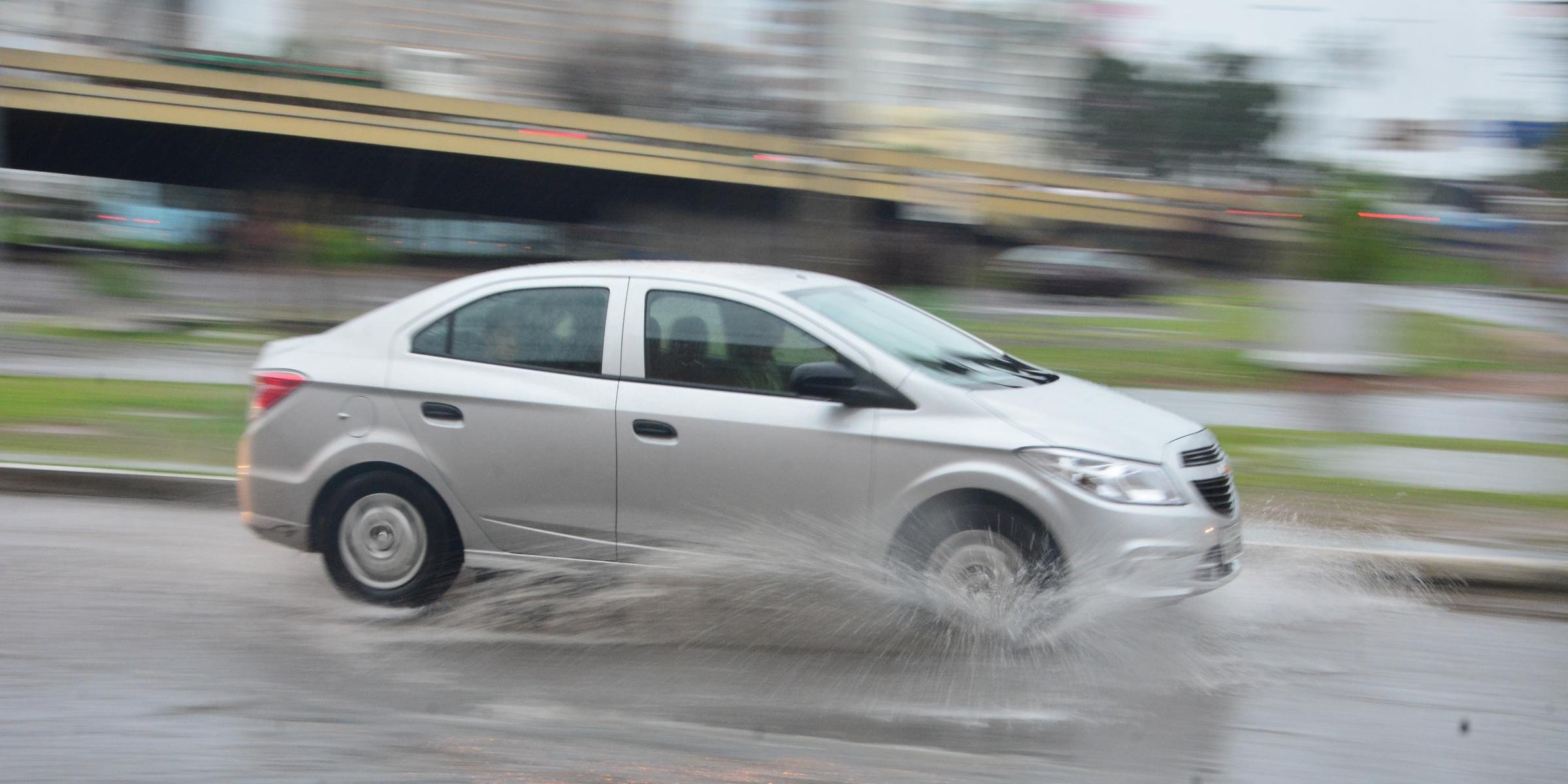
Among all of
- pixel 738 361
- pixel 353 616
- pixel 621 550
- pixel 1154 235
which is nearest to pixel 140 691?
pixel 353 616

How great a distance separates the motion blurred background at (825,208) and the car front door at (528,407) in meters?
3.60

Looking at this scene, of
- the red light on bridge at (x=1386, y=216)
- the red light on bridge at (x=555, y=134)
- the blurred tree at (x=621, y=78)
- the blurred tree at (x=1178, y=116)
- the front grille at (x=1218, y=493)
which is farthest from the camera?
the blurred tree at (x=1178, y=116)

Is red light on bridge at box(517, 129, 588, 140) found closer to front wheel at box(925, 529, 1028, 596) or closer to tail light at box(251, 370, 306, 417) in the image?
tail light at box(251, 370, 306, 417)

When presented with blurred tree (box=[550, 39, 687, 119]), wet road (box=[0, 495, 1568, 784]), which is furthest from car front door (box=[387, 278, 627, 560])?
blurred tree (box=[550, 39, 687, 119])

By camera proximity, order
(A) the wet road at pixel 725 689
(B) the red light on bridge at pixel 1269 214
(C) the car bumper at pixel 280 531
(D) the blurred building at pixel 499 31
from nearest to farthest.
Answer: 1. (A) the wet road at pixel 725 689
2. (C) the car bumper at pixel 280 531
3. (B) the red light on bridge at pixel 1269 214
4. (D) the blurred building at pixel 499 31

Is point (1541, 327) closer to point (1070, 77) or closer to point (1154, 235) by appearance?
point (1070, 77)

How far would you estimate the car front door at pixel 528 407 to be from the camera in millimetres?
5602

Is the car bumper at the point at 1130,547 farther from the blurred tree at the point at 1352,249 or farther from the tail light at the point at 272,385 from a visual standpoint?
the blurred tree at the point at 1352,249

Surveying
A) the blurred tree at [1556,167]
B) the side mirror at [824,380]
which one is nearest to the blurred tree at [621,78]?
the blurred tree at [1556,167]

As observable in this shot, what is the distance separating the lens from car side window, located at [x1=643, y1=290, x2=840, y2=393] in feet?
18.1

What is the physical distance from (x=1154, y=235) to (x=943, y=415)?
3925 cm

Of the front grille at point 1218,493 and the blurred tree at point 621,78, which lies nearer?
the front grille at point 1218,493

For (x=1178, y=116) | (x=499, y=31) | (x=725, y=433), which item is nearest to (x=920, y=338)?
(x=725, y=433)

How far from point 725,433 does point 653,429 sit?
1.00 feet
